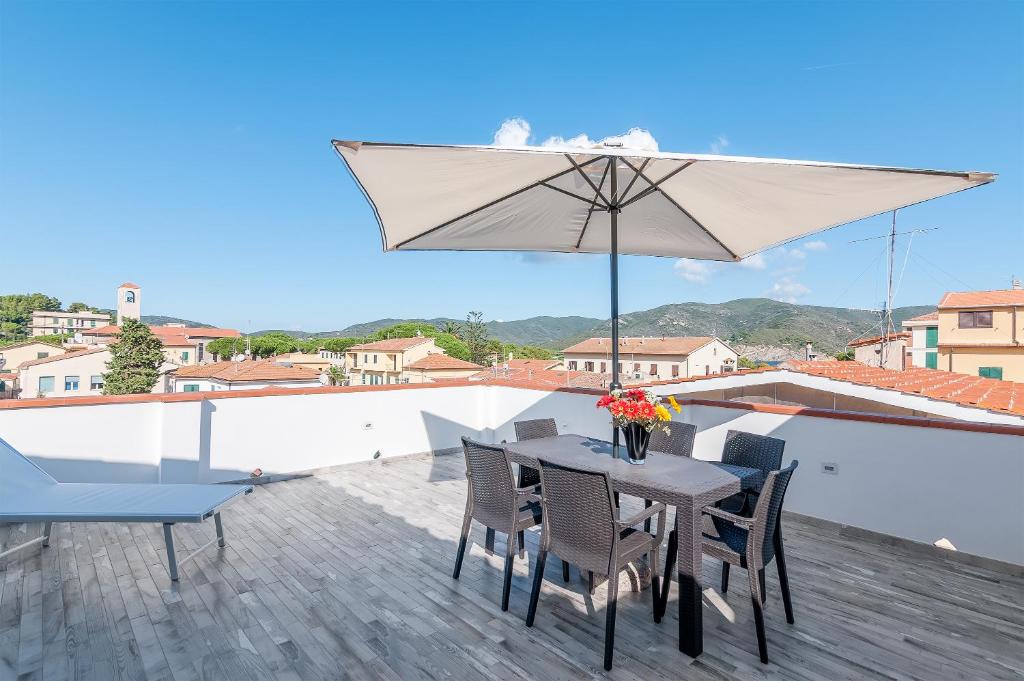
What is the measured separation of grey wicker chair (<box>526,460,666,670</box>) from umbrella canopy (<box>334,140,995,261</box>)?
5.08 feet

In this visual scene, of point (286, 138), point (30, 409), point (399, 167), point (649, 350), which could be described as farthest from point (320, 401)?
point (649, 350)

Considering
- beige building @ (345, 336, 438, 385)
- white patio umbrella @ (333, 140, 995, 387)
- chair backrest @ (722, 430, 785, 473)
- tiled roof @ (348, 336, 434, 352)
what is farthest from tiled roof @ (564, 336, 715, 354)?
chair backrest @ (722, 430, 785, 473)

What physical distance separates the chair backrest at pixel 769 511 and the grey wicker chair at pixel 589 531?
0.48 meters

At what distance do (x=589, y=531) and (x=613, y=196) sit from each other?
7.08 feet

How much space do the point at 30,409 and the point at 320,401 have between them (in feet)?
7.54

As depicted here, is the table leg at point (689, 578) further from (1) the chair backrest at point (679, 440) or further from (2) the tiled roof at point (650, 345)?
(2) the tiled roof at point (650, 345)

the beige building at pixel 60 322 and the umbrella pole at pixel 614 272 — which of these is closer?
the umbrella pole at pixel 614 272

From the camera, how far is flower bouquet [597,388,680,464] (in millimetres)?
2615

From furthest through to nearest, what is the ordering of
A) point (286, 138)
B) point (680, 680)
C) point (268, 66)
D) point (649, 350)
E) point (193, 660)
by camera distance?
point (649, 350) < point (286, 138) < point (268, 66) < point (193, 660) < point (680, 680)

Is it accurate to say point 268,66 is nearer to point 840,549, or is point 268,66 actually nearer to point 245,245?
point 840,549

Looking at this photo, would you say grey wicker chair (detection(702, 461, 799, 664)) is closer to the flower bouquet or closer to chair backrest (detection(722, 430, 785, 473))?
the flower bouquet

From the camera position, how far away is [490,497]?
8.90ft

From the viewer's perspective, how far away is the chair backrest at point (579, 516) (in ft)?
6.97

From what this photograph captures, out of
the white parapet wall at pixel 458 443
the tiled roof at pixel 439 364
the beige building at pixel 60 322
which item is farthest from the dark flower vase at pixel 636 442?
the beige building at pixel 60 322
